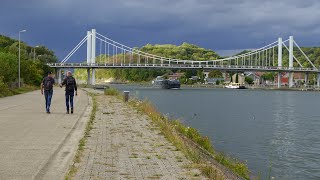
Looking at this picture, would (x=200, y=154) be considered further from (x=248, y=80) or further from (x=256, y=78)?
(x=256, y=78)

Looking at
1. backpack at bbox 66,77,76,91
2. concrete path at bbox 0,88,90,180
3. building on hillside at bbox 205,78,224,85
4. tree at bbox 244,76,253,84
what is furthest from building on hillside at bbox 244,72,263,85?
concrete path at bbox 0,88,90,180

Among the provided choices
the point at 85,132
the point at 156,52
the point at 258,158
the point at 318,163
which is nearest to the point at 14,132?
the point at 85,132

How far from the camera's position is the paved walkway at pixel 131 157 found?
775 cm

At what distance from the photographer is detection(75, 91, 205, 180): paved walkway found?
25.4ft

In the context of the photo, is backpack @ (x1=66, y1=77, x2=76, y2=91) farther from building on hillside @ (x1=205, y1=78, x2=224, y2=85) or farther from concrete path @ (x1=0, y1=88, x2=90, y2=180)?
building on hillside @ (x1=205, y1=78, x2=224, y2=85)

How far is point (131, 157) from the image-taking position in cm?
934

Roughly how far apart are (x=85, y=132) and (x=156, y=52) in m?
141

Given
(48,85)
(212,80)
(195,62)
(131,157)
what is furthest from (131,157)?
(212,80)

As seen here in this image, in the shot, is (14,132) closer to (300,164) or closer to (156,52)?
(300,164)

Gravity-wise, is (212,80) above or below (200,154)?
below

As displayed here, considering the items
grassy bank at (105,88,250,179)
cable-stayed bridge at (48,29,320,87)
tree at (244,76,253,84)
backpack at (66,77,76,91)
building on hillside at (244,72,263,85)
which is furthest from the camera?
building on hillside at (244,72,263,85)

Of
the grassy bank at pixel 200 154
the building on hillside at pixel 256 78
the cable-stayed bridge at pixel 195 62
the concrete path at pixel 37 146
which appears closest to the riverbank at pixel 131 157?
the grassy bank at pixel 200 154

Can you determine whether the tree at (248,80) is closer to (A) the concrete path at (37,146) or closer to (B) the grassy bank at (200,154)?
(B) the grassy bank at (200,154)

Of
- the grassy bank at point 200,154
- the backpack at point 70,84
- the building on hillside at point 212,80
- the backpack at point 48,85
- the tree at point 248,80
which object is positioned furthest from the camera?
the building on hillside at point 212,80
